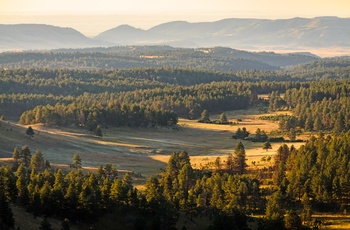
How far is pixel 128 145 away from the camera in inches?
6161

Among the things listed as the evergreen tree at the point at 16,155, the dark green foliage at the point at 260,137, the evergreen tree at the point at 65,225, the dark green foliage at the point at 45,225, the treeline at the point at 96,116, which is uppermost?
the treeline at the point at 96,116

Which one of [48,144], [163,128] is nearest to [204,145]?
[163,128]

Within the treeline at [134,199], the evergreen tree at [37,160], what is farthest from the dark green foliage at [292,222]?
the evergreen tree at [37,160]

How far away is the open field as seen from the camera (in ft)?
427

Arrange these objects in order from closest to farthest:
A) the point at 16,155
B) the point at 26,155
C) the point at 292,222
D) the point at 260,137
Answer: the point at 292,222 < the point at 16,155 < the point at 26,155 < the point at 260,137

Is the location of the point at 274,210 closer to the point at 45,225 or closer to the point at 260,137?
the point at 45,225

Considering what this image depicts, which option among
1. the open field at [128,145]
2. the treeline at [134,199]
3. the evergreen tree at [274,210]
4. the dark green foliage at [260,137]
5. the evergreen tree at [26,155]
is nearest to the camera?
the treeline at [134,199]

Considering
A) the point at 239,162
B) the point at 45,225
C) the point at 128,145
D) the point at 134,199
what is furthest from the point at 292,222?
the point at 128,145

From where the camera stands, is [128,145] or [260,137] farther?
[260,137]

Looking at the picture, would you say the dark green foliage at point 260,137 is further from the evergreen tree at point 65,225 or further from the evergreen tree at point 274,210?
the evergreen tree at point 65,225

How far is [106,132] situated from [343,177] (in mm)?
97991

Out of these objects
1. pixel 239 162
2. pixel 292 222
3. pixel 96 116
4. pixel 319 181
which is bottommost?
pixel 292 222

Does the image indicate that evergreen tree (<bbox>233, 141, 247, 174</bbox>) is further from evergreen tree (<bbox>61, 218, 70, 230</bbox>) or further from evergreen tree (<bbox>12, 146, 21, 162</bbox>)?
evergreen tree (<bbox>61, 218, 70, 230</bbox>)

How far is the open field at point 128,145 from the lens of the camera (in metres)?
130
